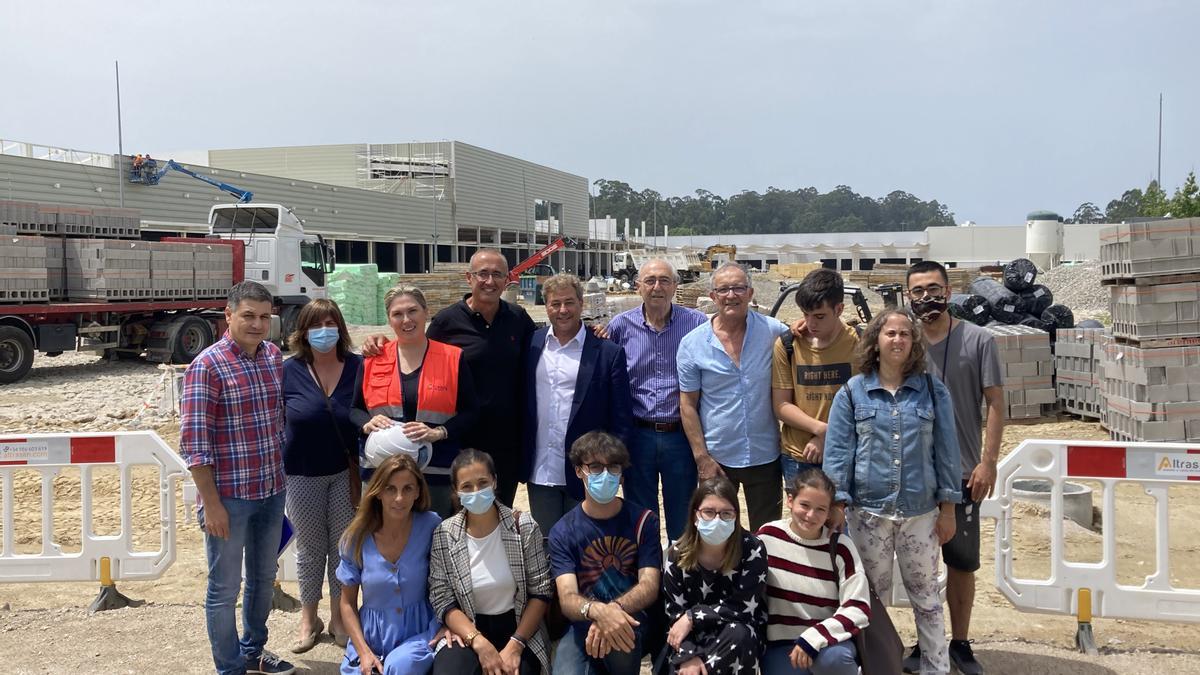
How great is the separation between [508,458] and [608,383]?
707 mm

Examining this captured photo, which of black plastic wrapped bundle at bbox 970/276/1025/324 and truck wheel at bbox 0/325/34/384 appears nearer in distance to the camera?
black plastic wrapped bundle at bbox 970/276/1025/324

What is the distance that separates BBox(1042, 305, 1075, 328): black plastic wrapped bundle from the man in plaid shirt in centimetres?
1269

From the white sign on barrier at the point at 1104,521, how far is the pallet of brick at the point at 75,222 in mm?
18951

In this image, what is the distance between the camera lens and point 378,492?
3.96 m

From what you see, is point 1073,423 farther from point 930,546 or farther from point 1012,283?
point 930,546

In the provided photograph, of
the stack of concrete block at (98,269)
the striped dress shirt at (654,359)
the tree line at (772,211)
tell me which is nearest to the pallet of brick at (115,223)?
the stack of concrete block at (98,269)

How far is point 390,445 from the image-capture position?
4164 millimetres

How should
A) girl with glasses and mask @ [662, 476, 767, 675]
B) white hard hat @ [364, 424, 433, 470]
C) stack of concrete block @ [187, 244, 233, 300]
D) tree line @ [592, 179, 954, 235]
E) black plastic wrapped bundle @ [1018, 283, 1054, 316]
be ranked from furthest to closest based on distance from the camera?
tree line @ [592, 179, 954, 235] < stack of concrete block @ [187, 244, 233, 300] < black plastic wrapped bundle @ [1018, 283, 1054, 316] < white hard hat @ [364, 424, 433, 470] < girl with glasses and mask @ [662, 476, 767, 675]

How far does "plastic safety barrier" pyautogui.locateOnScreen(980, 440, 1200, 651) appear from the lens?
4.84m

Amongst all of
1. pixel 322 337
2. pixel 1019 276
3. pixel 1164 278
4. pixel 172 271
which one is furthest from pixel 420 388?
pixel 172 271

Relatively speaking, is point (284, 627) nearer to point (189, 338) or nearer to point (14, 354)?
point (14, 354)

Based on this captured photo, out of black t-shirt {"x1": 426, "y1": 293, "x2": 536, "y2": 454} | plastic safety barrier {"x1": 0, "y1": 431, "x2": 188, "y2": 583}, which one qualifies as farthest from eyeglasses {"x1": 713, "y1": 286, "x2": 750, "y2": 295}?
plastic safety barrier {"x1": 0, "y1": 431, "x2": 188, "y2": 583}

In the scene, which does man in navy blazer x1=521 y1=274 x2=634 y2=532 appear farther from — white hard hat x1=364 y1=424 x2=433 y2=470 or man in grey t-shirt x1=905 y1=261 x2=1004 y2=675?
man in grey t-shirt x1=905 y1=261 x2=1004 y2=675

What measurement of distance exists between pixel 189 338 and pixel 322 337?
55.2 ft
